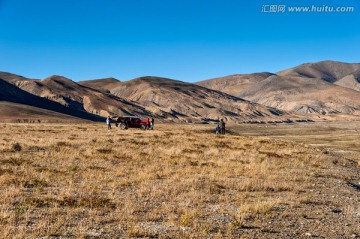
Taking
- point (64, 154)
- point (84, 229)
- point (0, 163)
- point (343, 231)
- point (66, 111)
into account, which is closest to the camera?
point (84, 229)

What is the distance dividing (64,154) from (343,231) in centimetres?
1645

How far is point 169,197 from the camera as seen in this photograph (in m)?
12.6

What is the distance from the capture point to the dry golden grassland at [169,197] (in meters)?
9.17

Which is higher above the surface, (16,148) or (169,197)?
(16,148)

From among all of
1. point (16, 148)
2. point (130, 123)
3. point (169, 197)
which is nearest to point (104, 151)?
point (16, 148)

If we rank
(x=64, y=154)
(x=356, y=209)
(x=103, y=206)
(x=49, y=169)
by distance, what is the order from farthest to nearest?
(x=64, y=154) < (x=49, y=169) < (x=356, y=209) < (x=103, y=206)

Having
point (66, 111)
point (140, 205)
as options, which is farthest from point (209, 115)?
point (140, 205)

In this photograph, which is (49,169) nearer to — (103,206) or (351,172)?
(103,206)

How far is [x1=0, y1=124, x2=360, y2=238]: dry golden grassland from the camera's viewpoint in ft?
30.1

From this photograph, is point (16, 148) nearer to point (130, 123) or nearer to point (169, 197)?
point (169, 197)

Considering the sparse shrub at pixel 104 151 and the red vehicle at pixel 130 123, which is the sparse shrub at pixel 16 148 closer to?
the sparse shrub at pixel 104 151

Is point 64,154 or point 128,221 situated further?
point 64,154

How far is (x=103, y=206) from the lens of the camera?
1102 cm

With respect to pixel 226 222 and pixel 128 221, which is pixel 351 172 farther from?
pixel 128 221
